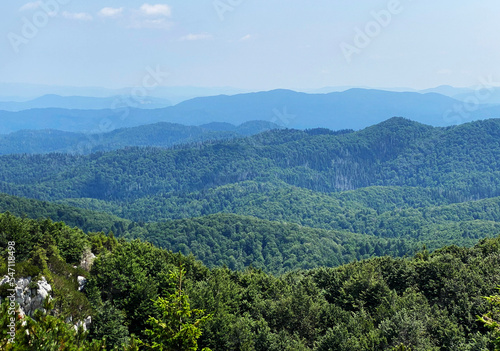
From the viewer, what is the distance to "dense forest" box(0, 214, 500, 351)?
30.2 meters

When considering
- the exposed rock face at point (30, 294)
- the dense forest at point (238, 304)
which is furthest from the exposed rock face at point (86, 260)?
the exposed rock face at point (30, 294)

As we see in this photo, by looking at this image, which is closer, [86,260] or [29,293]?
[29,293]

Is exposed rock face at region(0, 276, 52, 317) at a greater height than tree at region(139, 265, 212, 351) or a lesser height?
lesser

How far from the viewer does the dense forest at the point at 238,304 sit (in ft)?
99.0

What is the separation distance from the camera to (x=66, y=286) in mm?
36719

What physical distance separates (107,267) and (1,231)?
11840mm

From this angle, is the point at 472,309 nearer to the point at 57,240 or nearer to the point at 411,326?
the point at 411,326

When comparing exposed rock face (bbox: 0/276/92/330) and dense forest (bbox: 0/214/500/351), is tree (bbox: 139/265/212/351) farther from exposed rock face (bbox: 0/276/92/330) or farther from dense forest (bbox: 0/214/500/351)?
exposed rock face (bbox: 0/276/92/330)

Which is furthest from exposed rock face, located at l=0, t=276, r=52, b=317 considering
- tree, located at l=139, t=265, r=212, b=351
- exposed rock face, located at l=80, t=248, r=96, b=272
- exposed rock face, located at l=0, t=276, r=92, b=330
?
tree, located at l=139, t=265, r=212, b=351

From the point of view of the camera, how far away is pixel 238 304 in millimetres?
47688

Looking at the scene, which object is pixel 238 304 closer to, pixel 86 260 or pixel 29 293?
pixel 86 260

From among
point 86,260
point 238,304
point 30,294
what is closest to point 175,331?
point 30,294

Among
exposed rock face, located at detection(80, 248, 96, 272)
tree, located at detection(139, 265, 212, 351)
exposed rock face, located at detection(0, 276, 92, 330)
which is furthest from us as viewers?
exposed rock face, located at detection(80, 248, 96, 272)

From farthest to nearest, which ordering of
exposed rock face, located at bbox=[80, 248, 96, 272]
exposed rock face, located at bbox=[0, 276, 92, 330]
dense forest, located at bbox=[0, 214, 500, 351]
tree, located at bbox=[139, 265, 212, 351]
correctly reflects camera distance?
exposed rock face, located at bbox=[80, 248, 96, 272] < exposed rock face, located at bbox=[0, 276, 92, 330] < dense forest, located at bbox=[0, 214, 500, 351] < tree, located at bbox=[139, 265, 212, 351]
